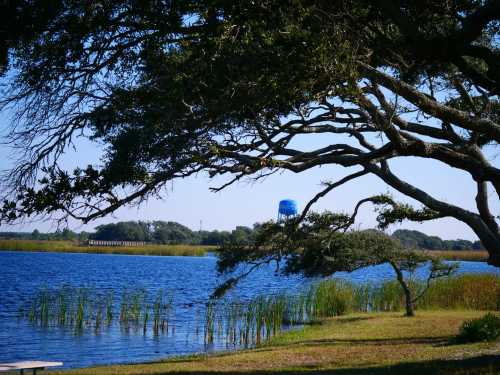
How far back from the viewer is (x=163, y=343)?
18219mm

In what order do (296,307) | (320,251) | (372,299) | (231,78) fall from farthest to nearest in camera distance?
1. (372,299)
2. (296,307)
3. (320,251)
4. (231,78)

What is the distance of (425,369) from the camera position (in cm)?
929

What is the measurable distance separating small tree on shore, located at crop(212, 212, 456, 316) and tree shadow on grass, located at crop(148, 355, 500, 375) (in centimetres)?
263

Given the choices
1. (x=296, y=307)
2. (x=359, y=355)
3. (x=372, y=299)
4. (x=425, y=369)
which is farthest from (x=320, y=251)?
(x=372, y=299)

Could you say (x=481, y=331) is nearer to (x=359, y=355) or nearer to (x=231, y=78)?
(x=359, y=355)

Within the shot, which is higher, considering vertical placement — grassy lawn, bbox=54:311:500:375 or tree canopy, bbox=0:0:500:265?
tree canopy, bbox=0:0:500:265

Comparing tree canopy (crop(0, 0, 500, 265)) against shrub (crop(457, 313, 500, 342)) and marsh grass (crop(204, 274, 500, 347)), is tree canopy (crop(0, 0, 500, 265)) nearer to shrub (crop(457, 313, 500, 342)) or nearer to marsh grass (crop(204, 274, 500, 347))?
shrub (crop(457, 313, 500, 342))

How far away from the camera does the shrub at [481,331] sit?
12406mm

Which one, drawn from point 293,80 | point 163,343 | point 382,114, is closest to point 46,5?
point 293,80

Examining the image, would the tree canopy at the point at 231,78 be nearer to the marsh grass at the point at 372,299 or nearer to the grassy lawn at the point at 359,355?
the grassy lawn at the point at 359,355

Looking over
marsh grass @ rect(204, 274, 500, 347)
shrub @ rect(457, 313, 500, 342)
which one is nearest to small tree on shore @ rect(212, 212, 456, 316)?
marsh grass @ rect(204, 274, 500, 347)

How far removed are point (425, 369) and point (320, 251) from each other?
7.50 m

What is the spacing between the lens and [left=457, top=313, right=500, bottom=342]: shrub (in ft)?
40.7

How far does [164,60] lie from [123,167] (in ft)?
5.36
